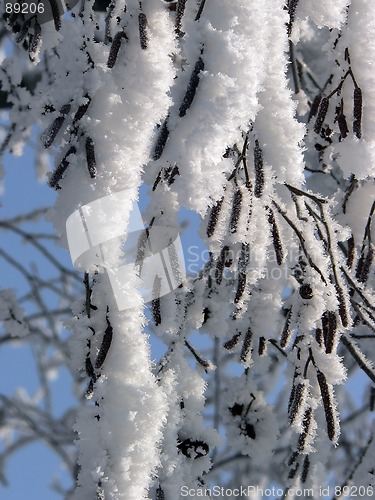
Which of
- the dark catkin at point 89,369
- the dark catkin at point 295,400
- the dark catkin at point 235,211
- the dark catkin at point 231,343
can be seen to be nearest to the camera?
the dark catkin at point 89,369

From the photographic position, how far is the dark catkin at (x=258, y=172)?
1322 millimetres

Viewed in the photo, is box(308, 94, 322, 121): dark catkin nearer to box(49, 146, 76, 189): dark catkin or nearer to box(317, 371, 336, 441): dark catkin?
box(317, 371, 336, 441): dark catkin

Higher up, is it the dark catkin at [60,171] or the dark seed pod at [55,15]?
the dark seed pod at [55,15]

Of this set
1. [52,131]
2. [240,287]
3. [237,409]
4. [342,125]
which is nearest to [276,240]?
[240,287]

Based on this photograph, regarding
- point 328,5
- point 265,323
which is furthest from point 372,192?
point 328,5

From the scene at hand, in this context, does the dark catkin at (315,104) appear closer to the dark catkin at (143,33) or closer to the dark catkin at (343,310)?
the dark catkin at (343,310)

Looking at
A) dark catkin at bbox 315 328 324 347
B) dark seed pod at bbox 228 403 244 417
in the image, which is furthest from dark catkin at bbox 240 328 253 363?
dark seed pod at bbox 228 403 244 417

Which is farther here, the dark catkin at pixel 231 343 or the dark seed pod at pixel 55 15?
the dark catkin at pixel 231 343

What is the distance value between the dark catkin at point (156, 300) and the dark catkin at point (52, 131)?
390 millimetres

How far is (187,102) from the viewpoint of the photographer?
1.13 meters

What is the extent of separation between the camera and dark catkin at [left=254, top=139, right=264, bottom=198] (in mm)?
1322

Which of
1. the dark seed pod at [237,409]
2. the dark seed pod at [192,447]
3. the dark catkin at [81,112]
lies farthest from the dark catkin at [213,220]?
the dark seed pod at [237,409]

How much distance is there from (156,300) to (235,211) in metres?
0.26

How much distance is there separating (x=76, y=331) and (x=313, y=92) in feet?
7.81
